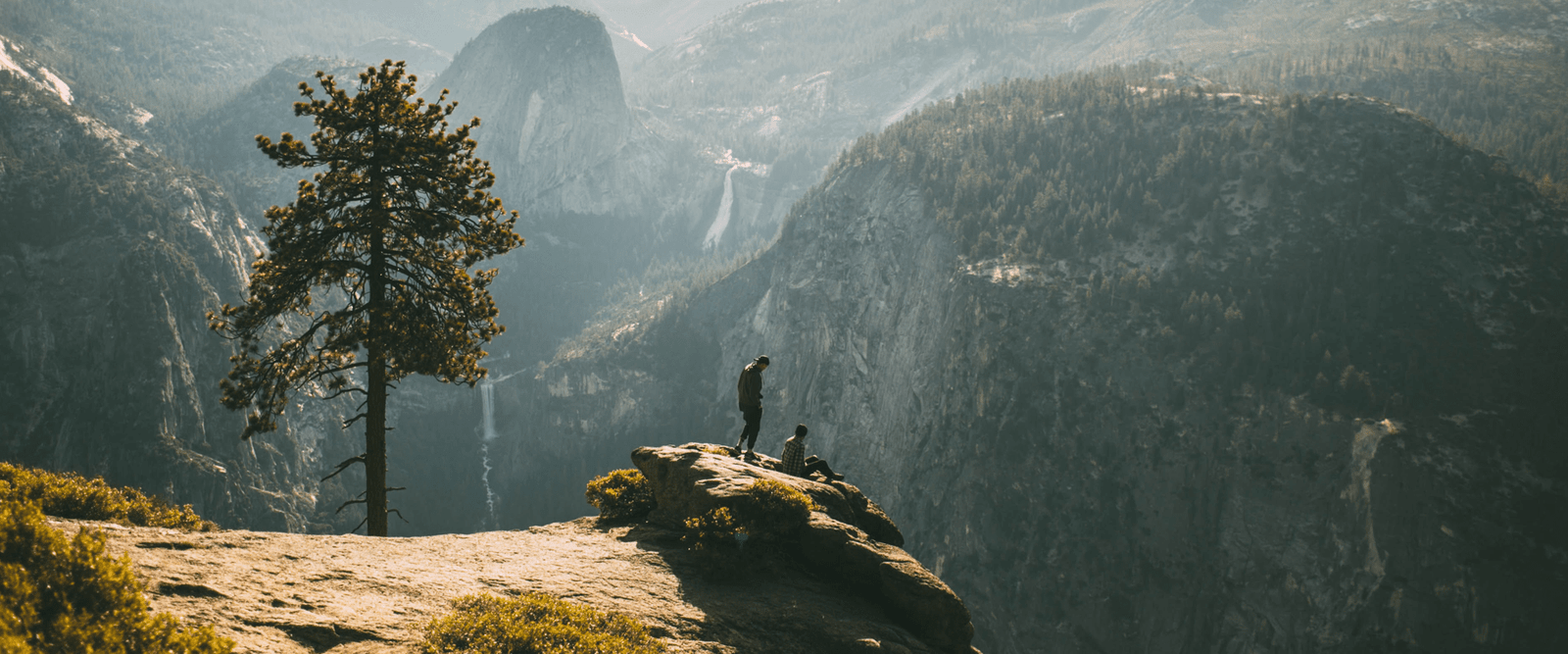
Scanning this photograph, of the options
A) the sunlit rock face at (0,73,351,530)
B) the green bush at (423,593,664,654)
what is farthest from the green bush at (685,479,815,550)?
the sunlit rock face at (0,73,351,530)

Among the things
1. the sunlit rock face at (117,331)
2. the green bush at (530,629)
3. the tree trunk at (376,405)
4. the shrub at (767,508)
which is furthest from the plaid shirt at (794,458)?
the sunlit rock face at (117,331)

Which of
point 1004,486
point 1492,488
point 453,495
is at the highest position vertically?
point 1492,488

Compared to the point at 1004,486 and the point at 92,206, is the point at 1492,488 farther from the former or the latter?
the point at 92,206

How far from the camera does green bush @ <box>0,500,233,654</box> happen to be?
7234mm

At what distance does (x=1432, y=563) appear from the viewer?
6338 centimetres

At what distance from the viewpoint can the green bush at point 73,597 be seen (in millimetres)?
7234

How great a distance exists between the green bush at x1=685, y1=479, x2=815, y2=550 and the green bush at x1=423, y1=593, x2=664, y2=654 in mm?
3857

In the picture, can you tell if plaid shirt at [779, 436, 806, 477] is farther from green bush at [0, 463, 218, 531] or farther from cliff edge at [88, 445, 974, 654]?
green bush at [0, 463, 218, 531]

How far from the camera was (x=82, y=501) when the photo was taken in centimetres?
1535

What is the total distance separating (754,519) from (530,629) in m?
6.58

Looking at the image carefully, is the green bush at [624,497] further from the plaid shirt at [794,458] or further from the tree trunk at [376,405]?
the tree trunk at [376,405]

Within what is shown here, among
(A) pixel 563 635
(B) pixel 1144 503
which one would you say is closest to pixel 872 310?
(B) pixel 1144 503

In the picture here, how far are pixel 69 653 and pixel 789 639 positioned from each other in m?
10.5

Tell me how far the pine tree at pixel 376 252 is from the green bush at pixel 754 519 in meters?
9.63
